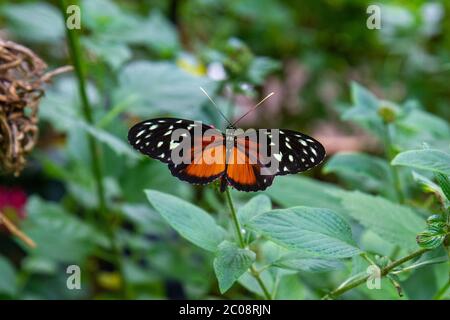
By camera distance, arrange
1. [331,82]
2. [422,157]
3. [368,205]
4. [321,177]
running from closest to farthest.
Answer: [422,157] → [368,205] → [321,177] → [331,82]

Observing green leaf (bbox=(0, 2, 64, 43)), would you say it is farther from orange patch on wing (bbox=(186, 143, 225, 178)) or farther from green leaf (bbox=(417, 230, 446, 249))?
green leaf (bbox=(417, 230, 446, 249))

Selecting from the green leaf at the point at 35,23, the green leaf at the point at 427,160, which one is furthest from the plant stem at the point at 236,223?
the green leaf at the point at 35,23

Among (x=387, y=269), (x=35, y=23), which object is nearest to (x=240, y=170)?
(x=387, y=269)

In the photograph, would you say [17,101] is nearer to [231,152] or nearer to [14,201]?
[231,152]

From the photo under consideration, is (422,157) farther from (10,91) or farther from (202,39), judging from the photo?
(202,39)

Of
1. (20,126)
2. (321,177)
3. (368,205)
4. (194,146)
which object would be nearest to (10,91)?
(20,126)

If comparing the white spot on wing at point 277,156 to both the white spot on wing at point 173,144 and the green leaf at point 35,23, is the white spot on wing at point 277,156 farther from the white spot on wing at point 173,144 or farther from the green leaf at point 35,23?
the green leaf at point 35,23

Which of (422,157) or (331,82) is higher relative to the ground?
(331,82)

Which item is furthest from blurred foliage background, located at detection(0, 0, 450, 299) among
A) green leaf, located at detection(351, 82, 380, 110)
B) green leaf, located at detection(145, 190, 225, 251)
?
green leaf, located at detection(145, 190, 225, 251)
